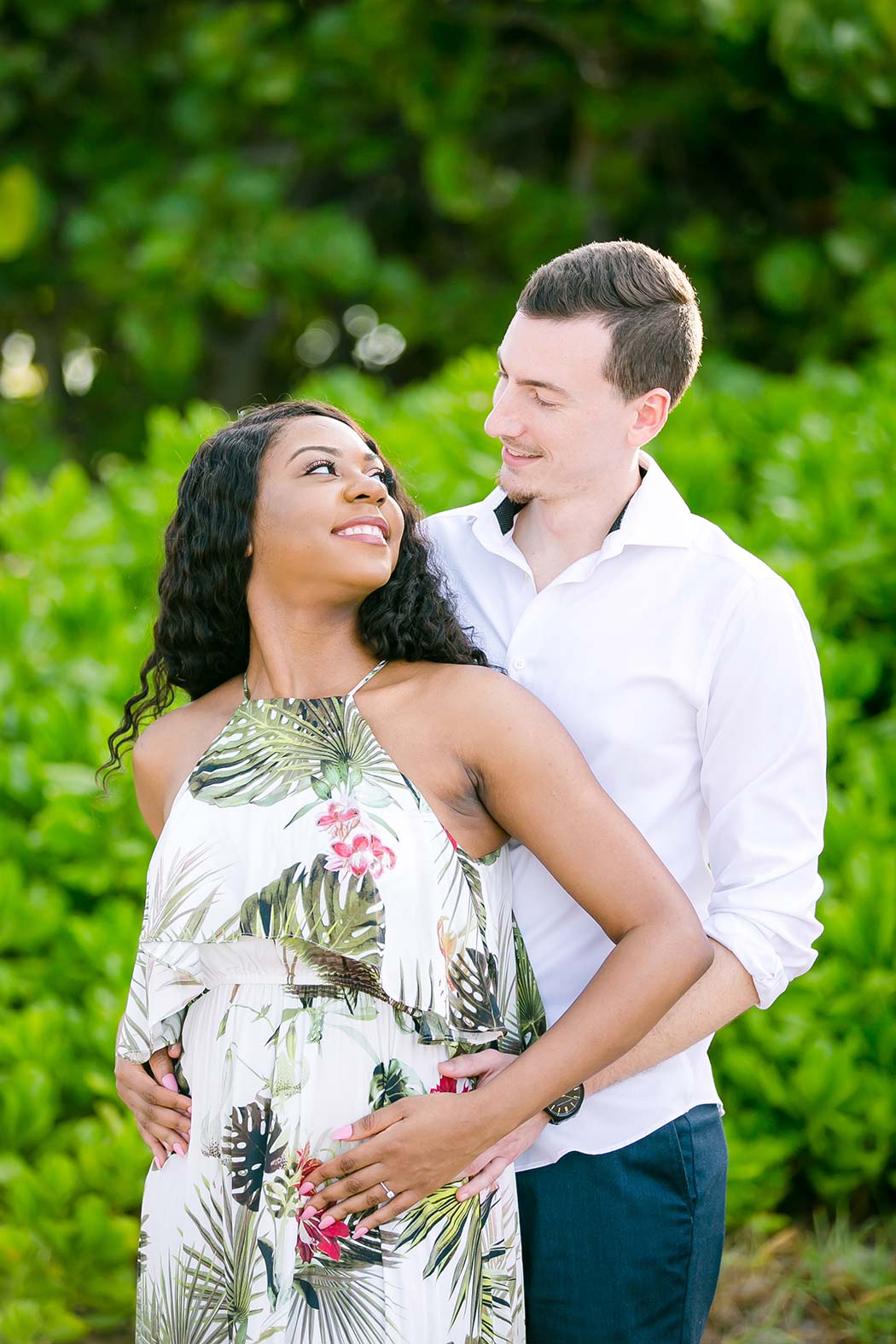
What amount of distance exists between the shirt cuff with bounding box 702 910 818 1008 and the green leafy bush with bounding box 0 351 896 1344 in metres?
1.09

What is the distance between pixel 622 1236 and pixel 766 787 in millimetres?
684

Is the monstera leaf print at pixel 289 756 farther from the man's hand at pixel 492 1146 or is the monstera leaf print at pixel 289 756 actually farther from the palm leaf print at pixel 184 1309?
the palm leaf print at pixel 184 1309

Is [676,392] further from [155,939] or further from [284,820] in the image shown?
[155,939]

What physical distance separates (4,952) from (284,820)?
200 cm

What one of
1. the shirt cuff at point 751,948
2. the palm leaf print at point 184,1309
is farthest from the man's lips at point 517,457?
the palm leaf print at point 184,1309

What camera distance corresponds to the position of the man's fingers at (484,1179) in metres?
1.83

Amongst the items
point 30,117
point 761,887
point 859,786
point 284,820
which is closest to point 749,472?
point 859,786

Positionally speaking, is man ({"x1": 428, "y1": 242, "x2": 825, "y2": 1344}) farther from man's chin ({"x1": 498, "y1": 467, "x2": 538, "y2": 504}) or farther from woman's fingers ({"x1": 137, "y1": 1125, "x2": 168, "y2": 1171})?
woman's fingers ({"x1": 137, "y1": 1125, "x2": 168, "y2": 1171})

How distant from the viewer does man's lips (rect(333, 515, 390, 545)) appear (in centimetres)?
Result: 195

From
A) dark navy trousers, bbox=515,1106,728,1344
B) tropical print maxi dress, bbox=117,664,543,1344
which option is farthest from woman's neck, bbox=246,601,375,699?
dark navy trousers, bbox=515,1106,728,1344

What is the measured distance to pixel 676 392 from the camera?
2.21 meters

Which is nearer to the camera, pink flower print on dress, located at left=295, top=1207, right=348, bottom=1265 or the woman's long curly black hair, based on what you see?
pink flower print on dress, located at left=295, top=1207, right=348, bottom=1265

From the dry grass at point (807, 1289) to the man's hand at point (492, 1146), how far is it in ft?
4.85

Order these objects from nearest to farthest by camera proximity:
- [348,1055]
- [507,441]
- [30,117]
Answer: [348,1055] → [507,441] → [30,117]
